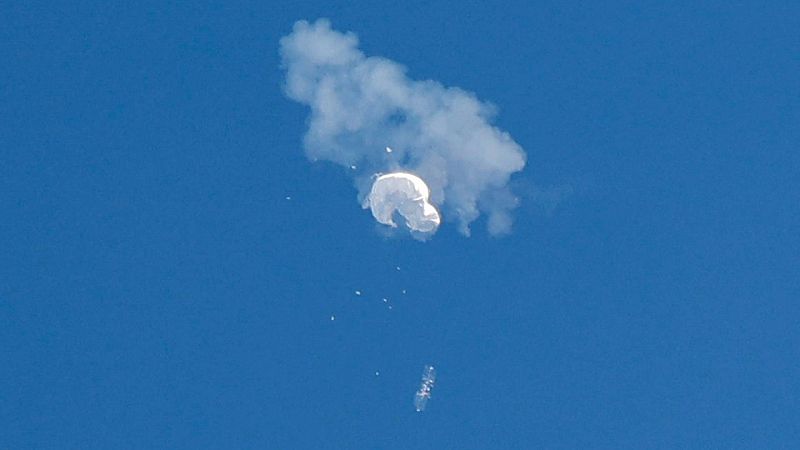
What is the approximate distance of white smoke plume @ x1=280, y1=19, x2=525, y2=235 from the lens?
8781 mm

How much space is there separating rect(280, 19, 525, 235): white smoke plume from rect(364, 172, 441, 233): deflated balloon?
3.3 inches

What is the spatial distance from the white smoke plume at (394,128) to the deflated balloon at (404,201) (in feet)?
0.27

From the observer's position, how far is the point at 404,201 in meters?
8.71

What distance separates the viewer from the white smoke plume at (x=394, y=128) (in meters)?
8.78

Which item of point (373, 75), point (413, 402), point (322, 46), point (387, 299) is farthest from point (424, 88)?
point (413, 402)

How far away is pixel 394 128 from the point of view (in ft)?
29.1

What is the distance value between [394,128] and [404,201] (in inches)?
31.3

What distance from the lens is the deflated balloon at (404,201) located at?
8.71 metres

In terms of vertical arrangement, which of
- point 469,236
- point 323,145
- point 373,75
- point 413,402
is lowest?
point 413,402

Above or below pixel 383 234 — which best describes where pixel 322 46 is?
above

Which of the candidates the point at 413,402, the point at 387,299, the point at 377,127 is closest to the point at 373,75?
the point at 377,127

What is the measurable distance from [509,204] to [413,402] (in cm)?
230

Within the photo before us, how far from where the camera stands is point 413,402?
29.1ft

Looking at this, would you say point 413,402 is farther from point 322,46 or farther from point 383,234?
point 322,46
